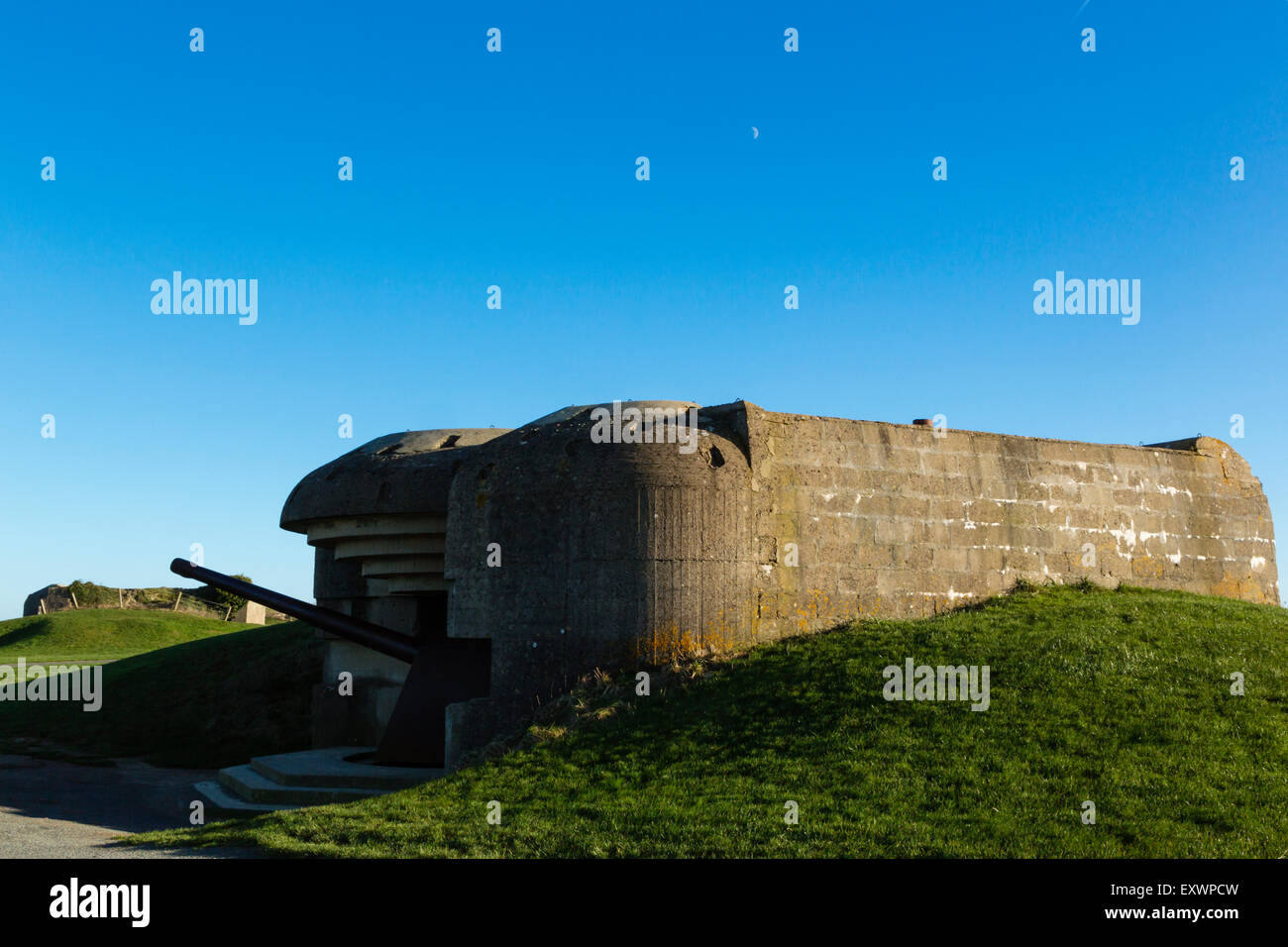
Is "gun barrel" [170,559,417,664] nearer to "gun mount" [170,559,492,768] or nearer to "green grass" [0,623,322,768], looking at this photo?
"gun mount" [170,559,492,768]

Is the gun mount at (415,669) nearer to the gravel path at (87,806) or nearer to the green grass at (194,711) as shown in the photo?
the gravel path at (87,806)

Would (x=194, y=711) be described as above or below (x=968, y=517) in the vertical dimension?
below

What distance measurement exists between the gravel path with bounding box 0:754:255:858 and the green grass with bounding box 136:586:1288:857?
68cm

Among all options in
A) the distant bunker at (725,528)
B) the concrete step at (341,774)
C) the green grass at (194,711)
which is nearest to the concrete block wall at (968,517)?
the distant bunker at (725,528)

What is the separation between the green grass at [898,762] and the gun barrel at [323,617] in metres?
4.72

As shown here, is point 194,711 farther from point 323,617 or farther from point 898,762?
point 898,762

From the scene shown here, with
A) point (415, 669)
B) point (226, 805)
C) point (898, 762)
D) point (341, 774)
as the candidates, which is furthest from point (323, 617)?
point (898, 762)

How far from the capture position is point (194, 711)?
61.1 ft

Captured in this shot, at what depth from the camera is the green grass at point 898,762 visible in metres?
6.82

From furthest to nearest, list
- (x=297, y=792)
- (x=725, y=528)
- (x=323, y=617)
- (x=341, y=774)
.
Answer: (x=323, y=617)
(x=341, y=774)
(x=297, y=792)
(x=725, y=528)

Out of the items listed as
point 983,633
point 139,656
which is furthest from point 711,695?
point 139,656

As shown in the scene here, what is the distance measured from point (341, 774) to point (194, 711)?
812 centimetres
